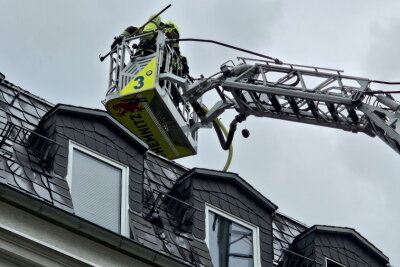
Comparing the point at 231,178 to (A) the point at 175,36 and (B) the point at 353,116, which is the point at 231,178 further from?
(A) the point at 175,36

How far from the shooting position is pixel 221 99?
87.1ft

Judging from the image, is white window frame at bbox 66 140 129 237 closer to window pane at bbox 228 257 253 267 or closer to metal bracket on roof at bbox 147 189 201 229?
metal bracket on roof at bbox 147 189 201 229

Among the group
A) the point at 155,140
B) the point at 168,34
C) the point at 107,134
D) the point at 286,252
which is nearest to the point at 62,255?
the point at 107,134

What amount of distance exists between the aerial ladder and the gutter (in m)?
6.48

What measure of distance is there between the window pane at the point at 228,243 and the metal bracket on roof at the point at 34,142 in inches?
153

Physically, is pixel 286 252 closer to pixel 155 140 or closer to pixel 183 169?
pixel 183 169

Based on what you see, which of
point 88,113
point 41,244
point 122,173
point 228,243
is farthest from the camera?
point 228,243

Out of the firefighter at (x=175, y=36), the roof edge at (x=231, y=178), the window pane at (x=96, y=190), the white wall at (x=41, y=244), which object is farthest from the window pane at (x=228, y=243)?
the firefighter at (x=175, y=36)

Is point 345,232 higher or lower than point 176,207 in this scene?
higher

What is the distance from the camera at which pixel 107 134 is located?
836 inches

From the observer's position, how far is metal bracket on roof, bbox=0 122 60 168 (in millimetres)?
19891

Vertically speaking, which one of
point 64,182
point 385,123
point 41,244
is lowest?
point 41,244

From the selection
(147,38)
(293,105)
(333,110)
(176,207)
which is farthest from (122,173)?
(147,38)

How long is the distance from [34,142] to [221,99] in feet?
24.0
